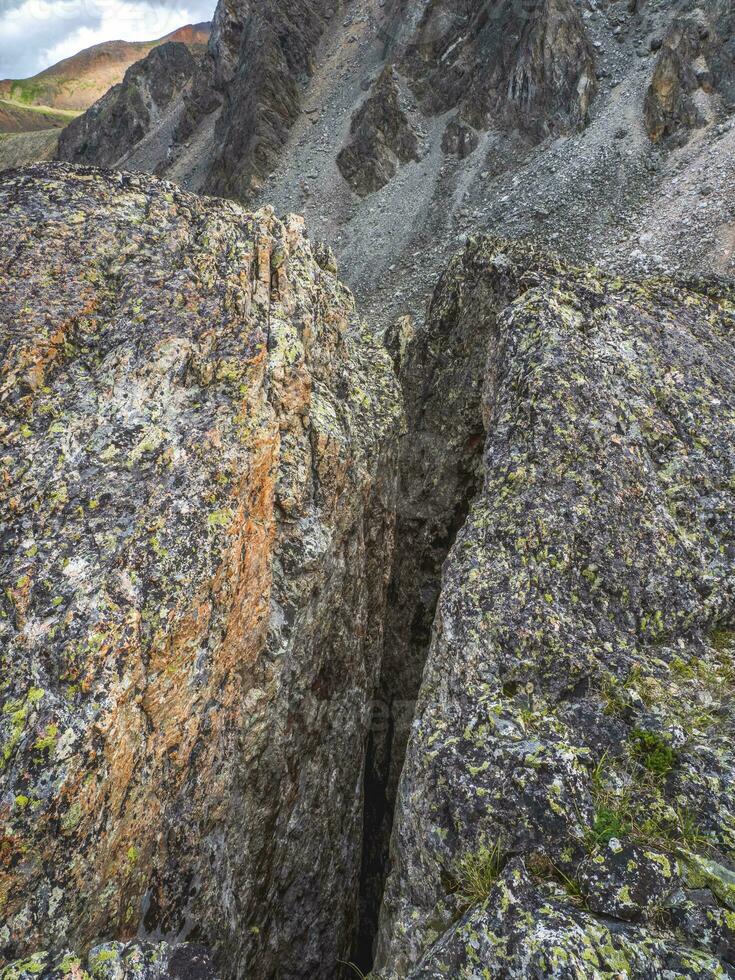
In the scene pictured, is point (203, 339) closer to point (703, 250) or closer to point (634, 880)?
point (634, 880)

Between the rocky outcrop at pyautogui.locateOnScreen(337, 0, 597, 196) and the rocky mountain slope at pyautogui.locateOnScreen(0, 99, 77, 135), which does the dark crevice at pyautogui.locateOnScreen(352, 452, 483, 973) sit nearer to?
the rocky outcrop at pyautogui.locateOnScreen(337, 0, 597, 196)

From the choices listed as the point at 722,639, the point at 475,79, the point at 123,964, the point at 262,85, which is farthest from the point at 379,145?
the point at 123,964

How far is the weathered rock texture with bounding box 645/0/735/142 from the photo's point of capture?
43.6 m

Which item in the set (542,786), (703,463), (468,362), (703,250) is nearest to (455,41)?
(703,250)

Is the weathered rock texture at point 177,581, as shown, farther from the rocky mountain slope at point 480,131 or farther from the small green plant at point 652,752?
the rocky mountain slope at point 480,131

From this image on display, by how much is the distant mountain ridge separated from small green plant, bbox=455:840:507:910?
211832 millimetres

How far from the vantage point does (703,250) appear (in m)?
36.2

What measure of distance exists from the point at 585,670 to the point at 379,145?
227ft

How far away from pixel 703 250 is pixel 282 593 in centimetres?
3958

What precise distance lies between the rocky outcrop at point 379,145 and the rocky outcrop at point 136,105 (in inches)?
2263

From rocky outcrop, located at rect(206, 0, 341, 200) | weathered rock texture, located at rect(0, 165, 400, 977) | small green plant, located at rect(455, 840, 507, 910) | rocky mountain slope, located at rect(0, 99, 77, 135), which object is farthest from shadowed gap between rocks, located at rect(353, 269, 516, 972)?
rocky mountain slope, located at rect(0, 99, 77, 135)

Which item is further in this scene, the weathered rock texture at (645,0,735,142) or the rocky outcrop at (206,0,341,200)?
the rocky outcrop at (206,0,341,200)

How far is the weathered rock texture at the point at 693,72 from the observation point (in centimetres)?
4356

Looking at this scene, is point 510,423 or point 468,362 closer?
point 510,423
